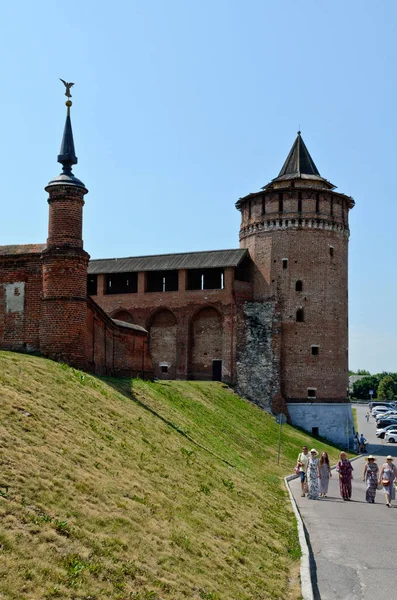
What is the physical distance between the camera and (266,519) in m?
14.1

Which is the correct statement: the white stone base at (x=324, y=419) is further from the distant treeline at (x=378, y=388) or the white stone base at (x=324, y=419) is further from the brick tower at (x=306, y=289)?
the distant treeline at (x=378, y=388)

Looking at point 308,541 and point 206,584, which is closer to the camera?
point 206,584

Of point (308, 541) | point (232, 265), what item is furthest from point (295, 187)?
point (308, 541)

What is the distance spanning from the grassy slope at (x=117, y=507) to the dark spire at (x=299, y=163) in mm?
28799

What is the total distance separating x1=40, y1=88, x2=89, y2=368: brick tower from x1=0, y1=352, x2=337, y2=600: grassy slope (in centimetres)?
153

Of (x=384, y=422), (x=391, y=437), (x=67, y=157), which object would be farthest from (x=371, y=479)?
(x=384, y=422)

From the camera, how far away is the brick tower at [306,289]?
41938mm

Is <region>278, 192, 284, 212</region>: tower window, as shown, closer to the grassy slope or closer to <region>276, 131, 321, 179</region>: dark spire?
<region>276, 131, 321, 179</region>: dark spire

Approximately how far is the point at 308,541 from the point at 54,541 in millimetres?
7252

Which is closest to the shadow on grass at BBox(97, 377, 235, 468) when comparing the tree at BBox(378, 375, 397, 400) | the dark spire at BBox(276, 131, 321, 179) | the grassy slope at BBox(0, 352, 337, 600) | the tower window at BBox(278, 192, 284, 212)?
the grassy slope at BBox(0, 352, 337, 600)

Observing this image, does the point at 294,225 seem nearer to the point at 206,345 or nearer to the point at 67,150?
the point at 206,345

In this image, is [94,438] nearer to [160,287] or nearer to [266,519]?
[266,519]

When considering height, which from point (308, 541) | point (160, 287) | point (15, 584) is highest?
point (160, 287)

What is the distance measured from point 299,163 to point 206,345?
13078 mm
